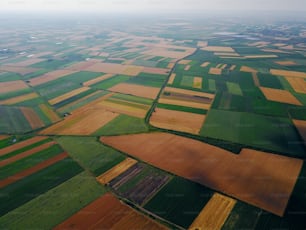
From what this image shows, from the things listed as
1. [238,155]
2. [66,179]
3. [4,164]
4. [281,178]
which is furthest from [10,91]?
[281,178]

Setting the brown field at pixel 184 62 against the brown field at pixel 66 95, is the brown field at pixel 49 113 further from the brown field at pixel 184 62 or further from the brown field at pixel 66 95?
the brown field at pixel 184 62

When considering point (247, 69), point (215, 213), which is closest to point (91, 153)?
point (215, 213)

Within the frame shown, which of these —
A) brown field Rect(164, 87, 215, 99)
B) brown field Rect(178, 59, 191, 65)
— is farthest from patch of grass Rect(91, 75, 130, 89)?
brown field Rect(178, 59, 191, 65)

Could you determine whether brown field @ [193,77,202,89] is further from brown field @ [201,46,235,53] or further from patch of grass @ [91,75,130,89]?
brown field @ [201,46,235,53]

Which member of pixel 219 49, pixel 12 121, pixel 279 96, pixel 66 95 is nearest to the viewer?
pixel 12 121

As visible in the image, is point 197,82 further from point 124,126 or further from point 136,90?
point 124,126
